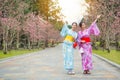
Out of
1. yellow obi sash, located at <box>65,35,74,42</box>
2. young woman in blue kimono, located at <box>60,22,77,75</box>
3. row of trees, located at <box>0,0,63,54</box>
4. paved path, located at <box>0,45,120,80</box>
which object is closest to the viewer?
paved path, located at <box>0,45,120,80</box>

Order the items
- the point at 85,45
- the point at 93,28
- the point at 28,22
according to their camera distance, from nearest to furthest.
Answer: the point at 85,45, the point at 93,28, the point at 28,22

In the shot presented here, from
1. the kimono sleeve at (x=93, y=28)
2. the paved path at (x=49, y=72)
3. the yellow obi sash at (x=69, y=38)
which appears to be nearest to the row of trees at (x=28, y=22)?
the paved path at (x=49, y=72)

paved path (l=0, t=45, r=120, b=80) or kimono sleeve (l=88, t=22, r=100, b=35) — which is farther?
kimono sleeve (l=88, t=22, r=100, b=35)

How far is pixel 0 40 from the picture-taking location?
6184 cm

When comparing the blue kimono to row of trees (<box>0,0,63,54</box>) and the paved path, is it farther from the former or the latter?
row of trees (<box>0,0,63,54</box>)

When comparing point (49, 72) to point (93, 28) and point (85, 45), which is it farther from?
point (93, 28)

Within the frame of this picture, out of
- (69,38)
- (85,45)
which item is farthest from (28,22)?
(85,45)

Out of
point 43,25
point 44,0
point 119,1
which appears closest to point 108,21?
point 119,1

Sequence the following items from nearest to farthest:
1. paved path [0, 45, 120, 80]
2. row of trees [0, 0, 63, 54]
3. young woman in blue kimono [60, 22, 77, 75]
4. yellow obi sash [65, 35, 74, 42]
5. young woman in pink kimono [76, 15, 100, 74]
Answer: paved path [0, 45, 120, 80]
young woman in pink kimono [76, 15, 100, 74]
young woman in blue kimono [60, 22, 77, 75]
yellow obi sash [65, 35, 74, 42]
row of trees [0, 0, 63, 54]

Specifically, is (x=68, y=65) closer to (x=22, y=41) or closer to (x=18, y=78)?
(x=18, y=78)

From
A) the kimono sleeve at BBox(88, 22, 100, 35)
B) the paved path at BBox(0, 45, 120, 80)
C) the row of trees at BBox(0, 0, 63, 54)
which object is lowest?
the paved path at BBox(0, 45, 120, 80)

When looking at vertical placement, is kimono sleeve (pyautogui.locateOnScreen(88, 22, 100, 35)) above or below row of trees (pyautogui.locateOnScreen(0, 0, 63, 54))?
below

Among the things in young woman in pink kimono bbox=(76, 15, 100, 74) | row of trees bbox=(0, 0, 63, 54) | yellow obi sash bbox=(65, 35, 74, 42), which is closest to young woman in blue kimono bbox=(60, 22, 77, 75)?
yellow obi sash bbox=(65, 35, 74, 42)

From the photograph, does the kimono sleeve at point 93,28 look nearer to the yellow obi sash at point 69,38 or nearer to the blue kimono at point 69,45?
the blue kimono at point 69,45
